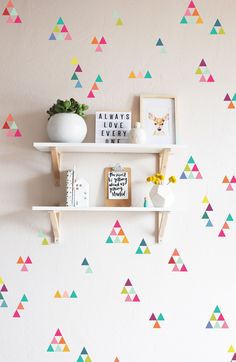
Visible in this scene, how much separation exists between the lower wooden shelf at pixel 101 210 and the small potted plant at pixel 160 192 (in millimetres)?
41

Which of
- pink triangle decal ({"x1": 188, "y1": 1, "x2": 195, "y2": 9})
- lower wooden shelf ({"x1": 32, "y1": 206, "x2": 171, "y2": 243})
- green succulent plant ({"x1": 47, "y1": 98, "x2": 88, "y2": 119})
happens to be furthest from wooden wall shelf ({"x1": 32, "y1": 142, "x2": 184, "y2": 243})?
pink triangle decal ({"x1": 188, "y1": 1, "x2": 195, "y2": 9})

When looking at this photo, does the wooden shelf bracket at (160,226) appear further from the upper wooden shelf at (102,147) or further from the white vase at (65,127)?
the white vase at (65,127)

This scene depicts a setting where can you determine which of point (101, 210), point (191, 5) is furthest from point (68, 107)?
point (191, 5)

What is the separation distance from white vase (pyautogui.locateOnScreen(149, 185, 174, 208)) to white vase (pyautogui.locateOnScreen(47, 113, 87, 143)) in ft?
1.28

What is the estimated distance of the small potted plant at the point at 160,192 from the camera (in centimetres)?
194

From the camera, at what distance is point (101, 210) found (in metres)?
1.93

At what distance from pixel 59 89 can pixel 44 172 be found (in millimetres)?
385

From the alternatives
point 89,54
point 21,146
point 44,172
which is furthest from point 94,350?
point 89,54

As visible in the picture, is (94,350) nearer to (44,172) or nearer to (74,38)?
(44,172)

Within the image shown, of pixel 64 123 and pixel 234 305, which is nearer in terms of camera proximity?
pixel 64 123

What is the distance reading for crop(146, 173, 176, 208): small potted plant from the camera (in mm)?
1941

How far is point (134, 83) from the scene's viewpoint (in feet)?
6.93

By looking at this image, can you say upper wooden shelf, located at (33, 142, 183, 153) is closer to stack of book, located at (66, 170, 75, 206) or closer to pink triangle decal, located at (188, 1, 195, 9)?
stack of book, located at (66, 170, 75, 206)

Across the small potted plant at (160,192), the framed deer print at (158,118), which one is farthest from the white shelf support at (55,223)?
the framed deer print at (158,118)
